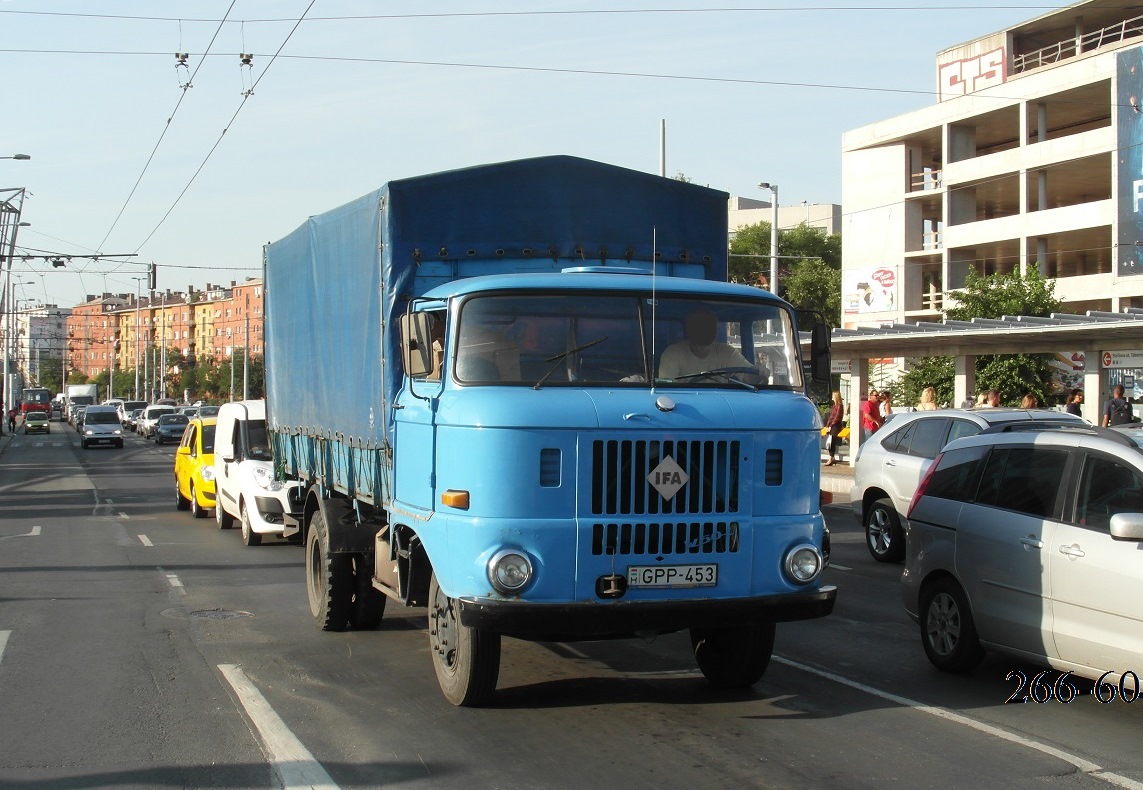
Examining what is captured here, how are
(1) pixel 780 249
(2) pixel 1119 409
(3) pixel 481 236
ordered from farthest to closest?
(1) pixel 780 249 → (2) pixel 1119 409 → (3) pixel 481 236

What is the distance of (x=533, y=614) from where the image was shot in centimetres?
623

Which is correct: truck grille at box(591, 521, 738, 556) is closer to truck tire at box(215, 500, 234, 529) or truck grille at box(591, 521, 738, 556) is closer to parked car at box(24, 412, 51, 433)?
truck tire at box(215, 500, 234, 529)

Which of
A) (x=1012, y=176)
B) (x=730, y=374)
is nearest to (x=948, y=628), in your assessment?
(x=730, y=374)

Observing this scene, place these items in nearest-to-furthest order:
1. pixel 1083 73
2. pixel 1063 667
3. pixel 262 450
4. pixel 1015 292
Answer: pixel 1063 667
pixel 262 450
pixel 1015 292
pixel 1083 73

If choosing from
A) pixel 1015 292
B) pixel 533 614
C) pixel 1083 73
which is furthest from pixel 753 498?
pixel 1083 73

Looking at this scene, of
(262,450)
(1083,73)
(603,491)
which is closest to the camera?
(603,491)

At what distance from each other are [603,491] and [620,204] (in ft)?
9.80

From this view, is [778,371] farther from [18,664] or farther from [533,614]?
[18,664]

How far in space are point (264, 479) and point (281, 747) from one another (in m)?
9.96

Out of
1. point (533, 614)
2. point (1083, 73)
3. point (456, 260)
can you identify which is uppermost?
point (1083, 73)

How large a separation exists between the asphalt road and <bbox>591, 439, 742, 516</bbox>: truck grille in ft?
3.99

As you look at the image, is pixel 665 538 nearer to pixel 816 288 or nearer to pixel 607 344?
pixel 607 344

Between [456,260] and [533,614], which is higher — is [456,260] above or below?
above

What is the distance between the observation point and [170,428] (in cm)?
5625
